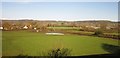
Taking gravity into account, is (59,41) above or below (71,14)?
below

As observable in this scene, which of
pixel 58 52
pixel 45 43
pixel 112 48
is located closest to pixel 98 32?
pixel 112 48

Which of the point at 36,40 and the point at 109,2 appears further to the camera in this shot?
the point at 36,40

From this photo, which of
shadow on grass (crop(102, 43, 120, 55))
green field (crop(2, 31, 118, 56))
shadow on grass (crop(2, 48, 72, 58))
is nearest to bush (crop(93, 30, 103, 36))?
green field (crop(2, 31, 118, 56))

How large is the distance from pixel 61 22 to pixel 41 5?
599 millimetres

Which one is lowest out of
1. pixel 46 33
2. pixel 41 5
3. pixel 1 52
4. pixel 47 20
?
pixel 1 52

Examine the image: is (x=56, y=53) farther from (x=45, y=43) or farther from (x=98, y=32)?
(x=98, y=32)

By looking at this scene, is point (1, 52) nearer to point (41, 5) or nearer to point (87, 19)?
point (41, 5)

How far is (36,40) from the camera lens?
4676 mm

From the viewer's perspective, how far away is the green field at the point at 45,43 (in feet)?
14.9

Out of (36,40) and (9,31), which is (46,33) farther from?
(9,31)

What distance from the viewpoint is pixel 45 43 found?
182 inches

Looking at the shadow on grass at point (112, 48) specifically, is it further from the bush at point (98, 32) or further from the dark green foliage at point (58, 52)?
the dark green foliage at point (58, 52)

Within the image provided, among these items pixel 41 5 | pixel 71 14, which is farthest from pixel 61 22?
pixel 41 5

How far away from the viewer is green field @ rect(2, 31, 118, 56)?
14.9 ft
